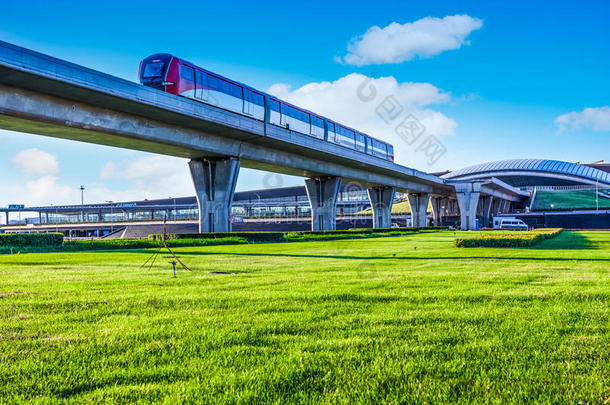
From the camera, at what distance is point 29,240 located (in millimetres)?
29109

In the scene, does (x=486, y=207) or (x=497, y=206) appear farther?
(x=497, y=206)

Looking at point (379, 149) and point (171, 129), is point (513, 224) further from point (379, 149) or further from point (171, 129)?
point (171, 129)

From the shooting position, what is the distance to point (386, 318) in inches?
243

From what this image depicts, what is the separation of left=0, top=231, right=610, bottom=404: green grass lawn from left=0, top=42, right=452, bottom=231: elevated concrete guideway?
19.2m

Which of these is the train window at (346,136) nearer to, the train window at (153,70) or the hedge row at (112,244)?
the hedge row at (112,244)

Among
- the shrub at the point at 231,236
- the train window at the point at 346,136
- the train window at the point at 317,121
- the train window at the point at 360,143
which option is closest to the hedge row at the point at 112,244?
the shrub at the point at 231,236

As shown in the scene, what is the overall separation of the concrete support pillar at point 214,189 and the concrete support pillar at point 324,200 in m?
17.6

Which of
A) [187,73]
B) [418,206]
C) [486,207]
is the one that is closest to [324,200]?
[187,73]

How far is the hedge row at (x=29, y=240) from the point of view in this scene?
93.7 feet

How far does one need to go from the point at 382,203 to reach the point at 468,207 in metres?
21.8

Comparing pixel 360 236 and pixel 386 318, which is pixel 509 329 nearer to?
pixel 386 318

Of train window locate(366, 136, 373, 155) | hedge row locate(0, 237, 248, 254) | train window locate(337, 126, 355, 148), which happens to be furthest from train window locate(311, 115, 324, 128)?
hedge row locate(0, 237, 248, 254)

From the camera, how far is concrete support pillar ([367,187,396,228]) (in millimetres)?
69625

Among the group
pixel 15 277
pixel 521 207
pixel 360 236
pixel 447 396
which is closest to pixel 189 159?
pixel 360 236
